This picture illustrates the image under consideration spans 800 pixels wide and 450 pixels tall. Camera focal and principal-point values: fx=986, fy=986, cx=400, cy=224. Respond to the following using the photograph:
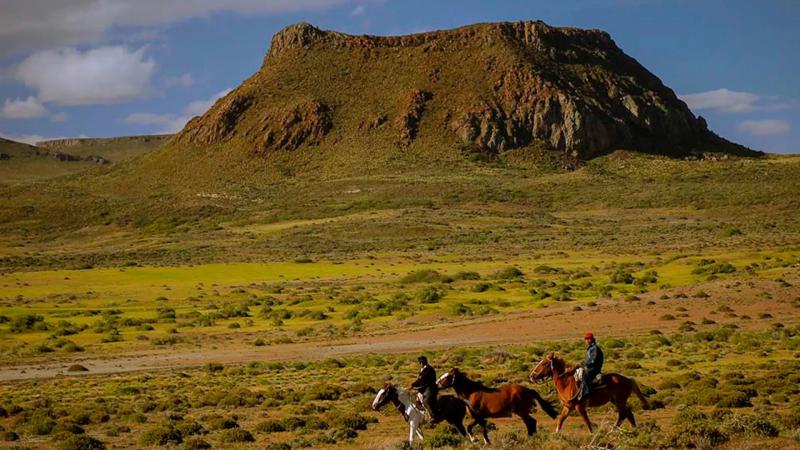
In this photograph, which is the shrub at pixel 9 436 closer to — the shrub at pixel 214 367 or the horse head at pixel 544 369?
the horse head at pixel 544 369

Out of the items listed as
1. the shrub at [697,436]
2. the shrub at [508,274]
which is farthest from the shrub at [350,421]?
the shrub at [508,274]

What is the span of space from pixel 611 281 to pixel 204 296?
2427 centimetres

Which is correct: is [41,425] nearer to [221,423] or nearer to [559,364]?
[221,423]

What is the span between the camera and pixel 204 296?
59969 mm

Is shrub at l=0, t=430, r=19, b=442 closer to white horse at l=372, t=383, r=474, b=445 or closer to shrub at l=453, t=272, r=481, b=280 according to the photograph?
white horse at l=372, t=383, r=474, b=445

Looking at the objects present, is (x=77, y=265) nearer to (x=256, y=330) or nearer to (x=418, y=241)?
(x=418, y=241)

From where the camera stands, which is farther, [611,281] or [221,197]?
[221,197]

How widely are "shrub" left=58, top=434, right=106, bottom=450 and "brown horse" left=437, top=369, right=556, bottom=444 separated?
24.2 feet

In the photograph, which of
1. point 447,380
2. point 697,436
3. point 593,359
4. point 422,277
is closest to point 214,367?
point 447,380

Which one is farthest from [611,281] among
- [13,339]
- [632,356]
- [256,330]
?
[13,339]

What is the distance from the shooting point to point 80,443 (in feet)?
63.4

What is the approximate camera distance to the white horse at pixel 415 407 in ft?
55.2

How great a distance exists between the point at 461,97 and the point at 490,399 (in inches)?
6010

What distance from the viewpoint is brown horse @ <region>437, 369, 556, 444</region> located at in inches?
659
